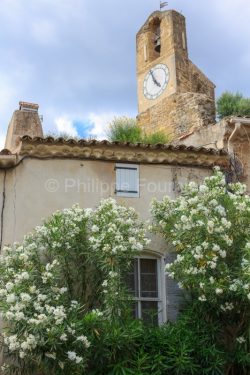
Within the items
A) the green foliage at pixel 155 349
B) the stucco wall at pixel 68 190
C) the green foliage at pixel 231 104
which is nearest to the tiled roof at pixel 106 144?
the stucco wall at pixel 68 190

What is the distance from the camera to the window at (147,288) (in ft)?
34.3

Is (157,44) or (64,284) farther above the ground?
(157,44)

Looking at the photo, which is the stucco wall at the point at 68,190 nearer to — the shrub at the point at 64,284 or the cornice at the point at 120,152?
the cornice at the point at 120,152

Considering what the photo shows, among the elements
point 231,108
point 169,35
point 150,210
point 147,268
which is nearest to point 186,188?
point 150,210

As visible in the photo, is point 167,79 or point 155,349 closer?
point 155,349

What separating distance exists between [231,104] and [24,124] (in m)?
12.9

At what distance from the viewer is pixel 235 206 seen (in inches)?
376

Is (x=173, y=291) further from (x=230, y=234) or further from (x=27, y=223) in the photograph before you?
(x=27, y=223)

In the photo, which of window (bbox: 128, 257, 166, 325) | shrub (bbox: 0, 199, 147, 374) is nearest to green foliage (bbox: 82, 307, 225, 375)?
shrub (bbox: 0, 199, 147, 374)

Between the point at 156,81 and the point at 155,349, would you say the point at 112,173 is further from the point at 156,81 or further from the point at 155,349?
the point at 156,81

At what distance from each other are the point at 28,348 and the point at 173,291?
377 centimetres

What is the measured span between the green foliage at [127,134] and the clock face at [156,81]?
5871 mm

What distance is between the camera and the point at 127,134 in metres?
17.5

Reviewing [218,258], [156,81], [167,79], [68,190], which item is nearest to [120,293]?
[218,258]
